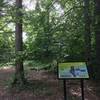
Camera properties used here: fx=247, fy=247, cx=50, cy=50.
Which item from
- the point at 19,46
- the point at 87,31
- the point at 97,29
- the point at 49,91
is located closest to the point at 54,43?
the point at 87,31

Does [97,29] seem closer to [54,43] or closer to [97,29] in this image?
[97,29]

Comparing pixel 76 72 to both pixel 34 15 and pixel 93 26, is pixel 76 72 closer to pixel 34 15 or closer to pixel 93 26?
pixel 93 26

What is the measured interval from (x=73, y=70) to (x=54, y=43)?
2232mm

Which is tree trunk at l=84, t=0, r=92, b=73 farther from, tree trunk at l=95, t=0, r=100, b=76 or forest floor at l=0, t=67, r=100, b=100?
forest floor at l=0, t=67, r=100, b=100

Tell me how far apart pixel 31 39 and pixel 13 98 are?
96.8 inches

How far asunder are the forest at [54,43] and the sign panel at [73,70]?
1.05 m

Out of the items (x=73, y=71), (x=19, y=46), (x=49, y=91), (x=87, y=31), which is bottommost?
(x=49, y=91)

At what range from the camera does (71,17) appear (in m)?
9.36

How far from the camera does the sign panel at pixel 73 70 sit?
6.90m

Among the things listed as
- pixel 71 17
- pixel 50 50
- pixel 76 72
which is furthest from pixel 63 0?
pixel 76 72

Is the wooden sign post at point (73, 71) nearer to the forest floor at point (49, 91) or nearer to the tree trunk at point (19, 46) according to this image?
the forest floor at point (49, 91)

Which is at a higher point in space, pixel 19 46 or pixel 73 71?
pixel 19 46

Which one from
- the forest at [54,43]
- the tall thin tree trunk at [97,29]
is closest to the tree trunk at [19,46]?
the forest at [54,43]

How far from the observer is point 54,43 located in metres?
8.99
